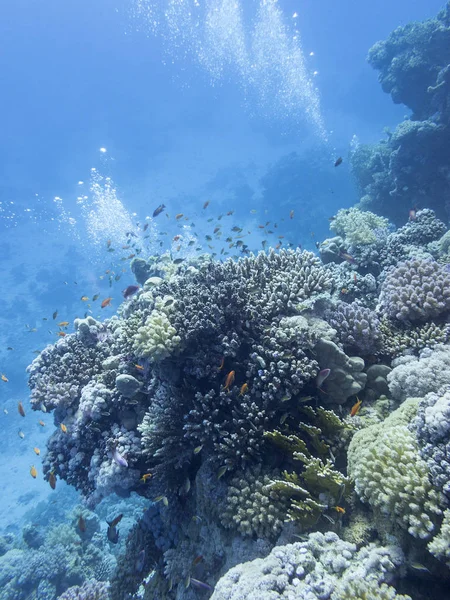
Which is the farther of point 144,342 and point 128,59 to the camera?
point 128,59

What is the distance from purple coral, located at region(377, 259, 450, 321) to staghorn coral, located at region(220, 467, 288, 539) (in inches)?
146

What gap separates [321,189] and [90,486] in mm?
48523

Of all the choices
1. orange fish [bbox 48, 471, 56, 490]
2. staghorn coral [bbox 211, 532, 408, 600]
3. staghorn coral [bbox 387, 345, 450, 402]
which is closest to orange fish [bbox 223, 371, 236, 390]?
staghorn coral [bbox 211, 532, 408, 600]

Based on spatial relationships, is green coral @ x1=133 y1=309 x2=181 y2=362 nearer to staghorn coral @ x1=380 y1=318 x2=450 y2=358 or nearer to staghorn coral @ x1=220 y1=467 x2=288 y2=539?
staghorn coral @ x1=220 y1=467 x2=288 y2=539

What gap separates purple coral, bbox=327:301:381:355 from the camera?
564 centimetres

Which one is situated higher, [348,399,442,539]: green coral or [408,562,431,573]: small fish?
[348,399,442,539]: green coral

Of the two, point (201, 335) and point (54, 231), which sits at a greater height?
point (54, 231)

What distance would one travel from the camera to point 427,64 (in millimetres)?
20594

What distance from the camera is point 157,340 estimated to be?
552 centimetres

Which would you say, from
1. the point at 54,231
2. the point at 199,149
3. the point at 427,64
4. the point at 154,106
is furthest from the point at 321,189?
the point at 154,106

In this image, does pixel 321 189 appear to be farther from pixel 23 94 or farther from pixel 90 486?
pixel 23 94

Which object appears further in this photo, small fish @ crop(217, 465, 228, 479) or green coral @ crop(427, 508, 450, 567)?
small fish @ crop(217, 465, 228, 479)

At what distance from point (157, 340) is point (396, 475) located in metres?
3.83

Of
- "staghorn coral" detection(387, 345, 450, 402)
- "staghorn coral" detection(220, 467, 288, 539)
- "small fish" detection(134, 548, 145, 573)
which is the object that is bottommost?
"small fish" detection(134, 548, 145, 573)
